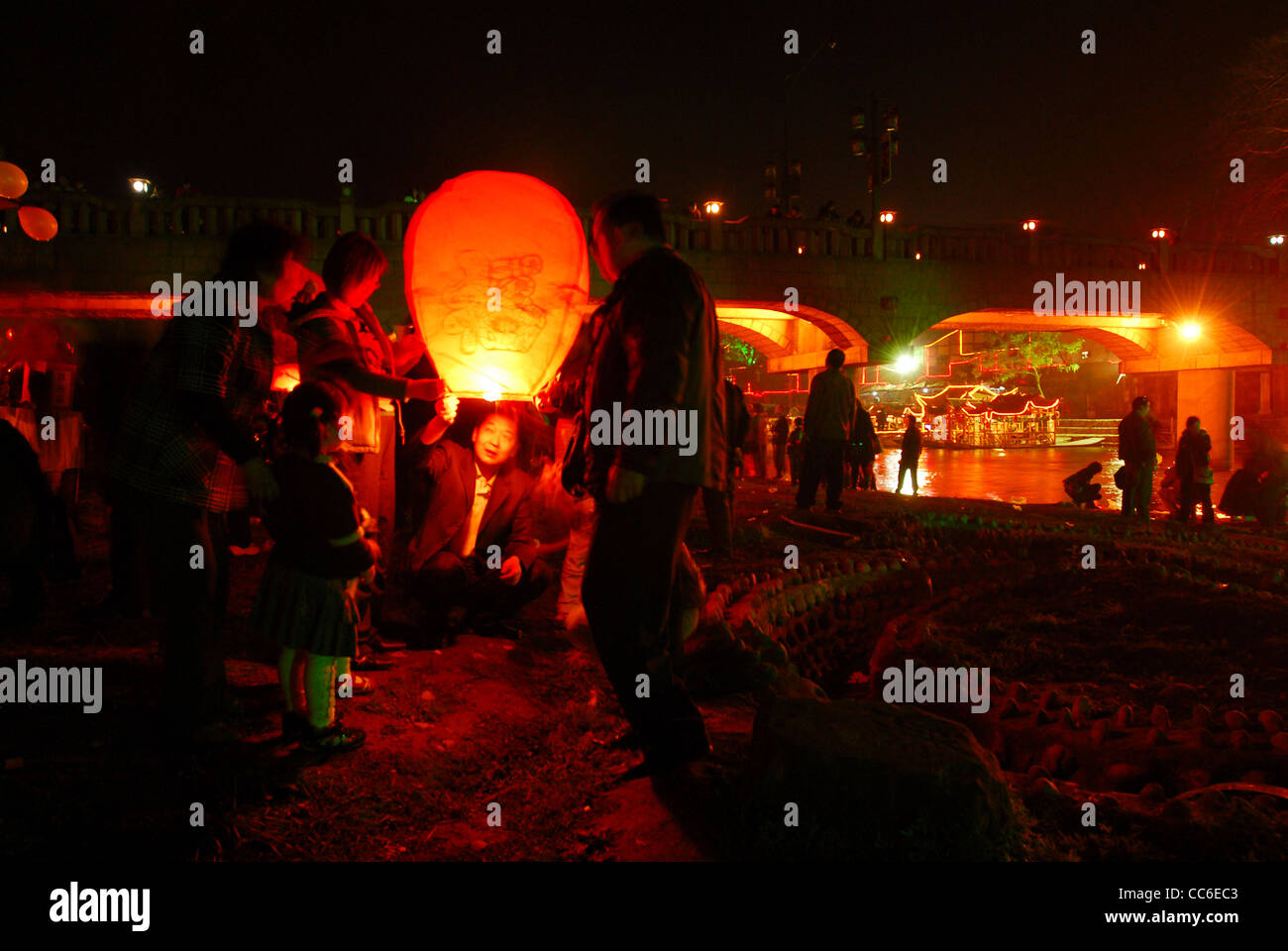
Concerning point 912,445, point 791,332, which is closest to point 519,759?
point 912,445

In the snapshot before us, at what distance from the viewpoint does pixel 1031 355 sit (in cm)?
4178

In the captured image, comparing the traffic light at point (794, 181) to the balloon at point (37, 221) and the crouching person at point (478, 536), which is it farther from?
the crouching person at point (478, 536)

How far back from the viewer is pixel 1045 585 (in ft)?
23.6

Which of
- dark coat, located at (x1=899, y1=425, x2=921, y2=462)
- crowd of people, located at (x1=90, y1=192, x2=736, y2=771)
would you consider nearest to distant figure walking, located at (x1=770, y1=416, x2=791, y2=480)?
dark coat, located at (x1=899, y1=425, x2=921, y2=462)

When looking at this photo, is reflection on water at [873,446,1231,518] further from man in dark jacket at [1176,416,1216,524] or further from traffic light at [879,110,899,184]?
traffic light at [879,110,899,184]

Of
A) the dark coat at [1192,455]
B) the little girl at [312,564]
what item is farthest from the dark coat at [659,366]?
the dark coat at [1192,455]

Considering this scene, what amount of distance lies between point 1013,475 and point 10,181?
1904cm

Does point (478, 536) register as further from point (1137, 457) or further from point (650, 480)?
point (1137, 457)

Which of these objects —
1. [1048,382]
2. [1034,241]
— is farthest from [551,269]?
[1048,382]

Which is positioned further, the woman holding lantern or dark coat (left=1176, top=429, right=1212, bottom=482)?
dark coat (left=1176, top=429, right=1212, bottom=482)

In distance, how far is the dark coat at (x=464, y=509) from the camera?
4180mm

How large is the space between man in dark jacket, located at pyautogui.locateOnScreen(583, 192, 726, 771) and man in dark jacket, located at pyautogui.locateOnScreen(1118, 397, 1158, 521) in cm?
1003

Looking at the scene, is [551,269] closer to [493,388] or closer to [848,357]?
[493,388]

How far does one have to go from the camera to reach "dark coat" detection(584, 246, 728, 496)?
8.20ft
